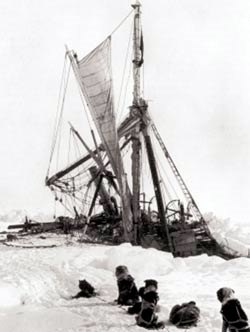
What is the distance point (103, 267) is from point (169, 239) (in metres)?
9.67

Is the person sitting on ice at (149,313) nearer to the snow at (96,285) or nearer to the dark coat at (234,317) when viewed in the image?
the snow at (96,285)

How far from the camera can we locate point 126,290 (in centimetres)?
1035

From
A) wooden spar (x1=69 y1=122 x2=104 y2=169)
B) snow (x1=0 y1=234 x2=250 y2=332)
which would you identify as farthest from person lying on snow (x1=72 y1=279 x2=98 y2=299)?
wooden spar (x1=69 y1=122 x2=104 y2=169)

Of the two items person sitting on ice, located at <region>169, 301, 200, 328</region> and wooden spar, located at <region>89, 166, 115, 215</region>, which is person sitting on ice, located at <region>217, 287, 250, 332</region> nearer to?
person sitting on ice, located at <region>169, 301, 200, 328</region>

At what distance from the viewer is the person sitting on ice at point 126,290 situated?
10266 mm

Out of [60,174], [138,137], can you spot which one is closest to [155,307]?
[138,137]

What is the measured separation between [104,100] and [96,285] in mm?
Result: 16780

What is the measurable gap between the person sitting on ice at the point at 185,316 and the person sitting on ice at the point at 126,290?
133cm

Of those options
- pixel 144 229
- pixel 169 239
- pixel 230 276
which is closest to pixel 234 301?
pixel 230 276

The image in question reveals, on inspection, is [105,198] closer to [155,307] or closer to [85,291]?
[85,291]

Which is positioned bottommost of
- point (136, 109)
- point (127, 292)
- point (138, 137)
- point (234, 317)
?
point (234, 317)

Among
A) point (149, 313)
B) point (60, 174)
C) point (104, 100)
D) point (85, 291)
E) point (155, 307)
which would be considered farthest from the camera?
point (60, 174)

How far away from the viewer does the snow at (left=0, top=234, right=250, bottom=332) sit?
8984 millimetres

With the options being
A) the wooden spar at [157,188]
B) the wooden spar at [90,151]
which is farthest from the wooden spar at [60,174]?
the wooden spar at [157,188]
